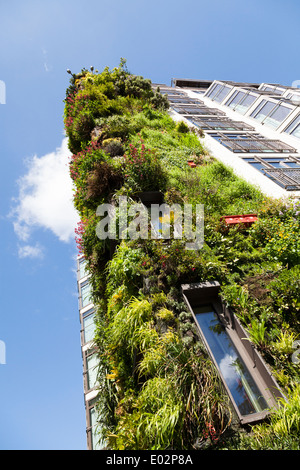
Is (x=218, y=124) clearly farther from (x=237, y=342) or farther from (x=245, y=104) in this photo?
(x=237, y=342)

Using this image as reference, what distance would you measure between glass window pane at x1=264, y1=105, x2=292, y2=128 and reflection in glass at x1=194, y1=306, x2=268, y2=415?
16.9m

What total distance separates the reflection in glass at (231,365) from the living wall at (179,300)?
1.64ft

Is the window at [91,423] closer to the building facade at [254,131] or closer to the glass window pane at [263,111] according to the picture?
the building facade at [254,131]

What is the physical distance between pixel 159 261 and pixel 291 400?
368cm

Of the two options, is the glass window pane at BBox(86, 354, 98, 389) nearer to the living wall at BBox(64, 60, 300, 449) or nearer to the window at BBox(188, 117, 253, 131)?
the living wall at BBox(64, 60, 300, 449)

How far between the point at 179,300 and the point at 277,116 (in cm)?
1794

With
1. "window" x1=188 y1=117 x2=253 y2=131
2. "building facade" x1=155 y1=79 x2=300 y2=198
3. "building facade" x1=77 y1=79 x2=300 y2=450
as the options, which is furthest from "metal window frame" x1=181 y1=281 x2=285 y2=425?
"window" x1=188 y1=117 x2=253 y2=131

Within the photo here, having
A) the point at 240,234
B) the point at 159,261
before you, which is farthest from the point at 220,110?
the point at 159,261

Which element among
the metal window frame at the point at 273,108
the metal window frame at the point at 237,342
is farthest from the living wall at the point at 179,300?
the metal window frame at the point at 273,108

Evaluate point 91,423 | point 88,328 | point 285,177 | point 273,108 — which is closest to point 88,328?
point 88,328

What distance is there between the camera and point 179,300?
18.7 ft

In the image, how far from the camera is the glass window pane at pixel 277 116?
17325 mm

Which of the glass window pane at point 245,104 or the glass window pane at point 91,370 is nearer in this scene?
the glass window pane at point 91,370
